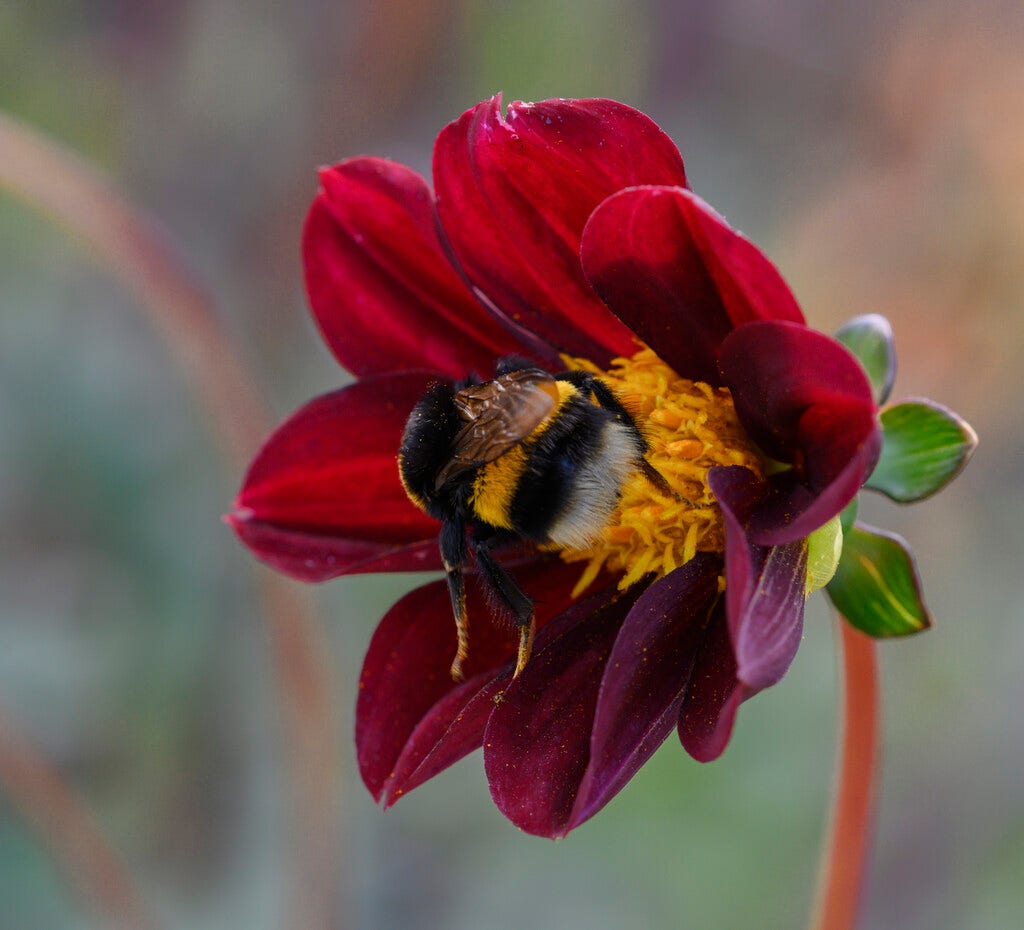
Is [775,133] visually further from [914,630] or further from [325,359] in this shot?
[914,630]

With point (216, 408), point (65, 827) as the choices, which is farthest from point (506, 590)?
point (65, 827)

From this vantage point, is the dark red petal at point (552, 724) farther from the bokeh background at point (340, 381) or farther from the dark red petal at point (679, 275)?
the bokeh background at point (340, 381)

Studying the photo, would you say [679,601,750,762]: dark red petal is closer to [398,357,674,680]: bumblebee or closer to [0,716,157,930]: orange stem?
[398,357,674,680]: bumblebee

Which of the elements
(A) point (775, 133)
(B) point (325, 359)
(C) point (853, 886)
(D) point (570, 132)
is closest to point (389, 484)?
(D) point (570, 132)

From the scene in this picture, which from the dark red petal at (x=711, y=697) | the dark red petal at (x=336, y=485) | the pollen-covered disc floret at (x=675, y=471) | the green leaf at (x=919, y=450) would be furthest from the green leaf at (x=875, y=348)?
the dark red petal at (x=336, y=485)

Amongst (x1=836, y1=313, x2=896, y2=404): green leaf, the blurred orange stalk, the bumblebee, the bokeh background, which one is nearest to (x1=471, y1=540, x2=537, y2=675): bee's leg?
the bumblebee

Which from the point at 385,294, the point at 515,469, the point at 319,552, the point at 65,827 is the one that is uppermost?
the point at 385,294

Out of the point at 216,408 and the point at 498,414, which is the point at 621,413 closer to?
the point at 498,414
